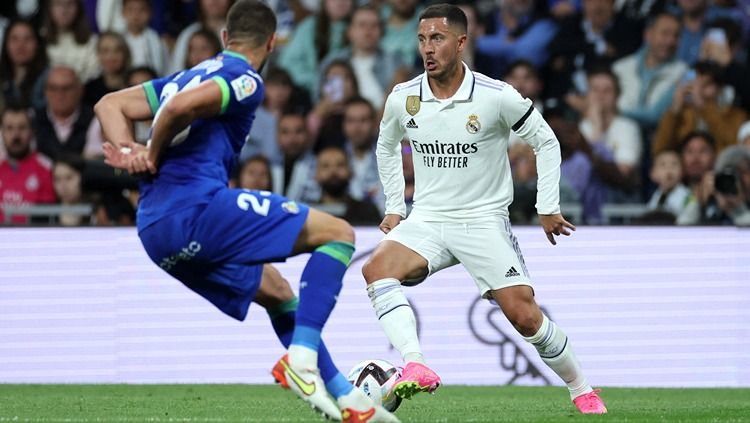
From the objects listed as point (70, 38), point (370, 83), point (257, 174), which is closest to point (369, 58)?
point (370, 83)

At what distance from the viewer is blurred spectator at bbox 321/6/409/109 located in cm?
1509

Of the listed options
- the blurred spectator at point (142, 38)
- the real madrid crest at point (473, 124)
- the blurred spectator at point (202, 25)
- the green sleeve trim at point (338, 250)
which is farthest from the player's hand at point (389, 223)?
the blurred spectator at point (142, 38)

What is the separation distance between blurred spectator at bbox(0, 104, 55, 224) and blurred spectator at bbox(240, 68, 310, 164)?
7.00 feet

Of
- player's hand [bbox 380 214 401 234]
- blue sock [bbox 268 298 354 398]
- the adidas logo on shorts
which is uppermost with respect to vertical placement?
blue sock [bbox 268 298 354 398]

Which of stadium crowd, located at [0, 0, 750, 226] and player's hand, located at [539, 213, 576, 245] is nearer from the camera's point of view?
player's hand, located at [539, 213, 576, 245]

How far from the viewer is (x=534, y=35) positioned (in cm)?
1518

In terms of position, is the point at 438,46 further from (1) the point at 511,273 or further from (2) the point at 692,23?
(2) the point at 692,23

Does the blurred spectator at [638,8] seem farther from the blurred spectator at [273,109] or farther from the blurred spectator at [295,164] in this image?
the blurred spectator at [295,164]

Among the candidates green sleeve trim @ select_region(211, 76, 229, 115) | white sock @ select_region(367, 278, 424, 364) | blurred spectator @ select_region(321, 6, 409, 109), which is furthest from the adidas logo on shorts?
blurred spectator @ select_region(321, 6, 409, 109)

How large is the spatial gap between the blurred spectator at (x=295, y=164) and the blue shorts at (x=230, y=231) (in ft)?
24.9

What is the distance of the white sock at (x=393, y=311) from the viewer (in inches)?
326

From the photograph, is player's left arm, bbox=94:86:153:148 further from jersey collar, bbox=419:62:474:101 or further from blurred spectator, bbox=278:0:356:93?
blurred spectator, bbox=278:0:356:93

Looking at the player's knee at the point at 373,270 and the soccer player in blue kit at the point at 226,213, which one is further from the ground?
the soccer player in blue kit at the point at 226,213

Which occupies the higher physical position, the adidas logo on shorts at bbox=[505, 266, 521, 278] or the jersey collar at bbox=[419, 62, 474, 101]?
the jersey collar at bbox=[419, 62, 474, 101]
